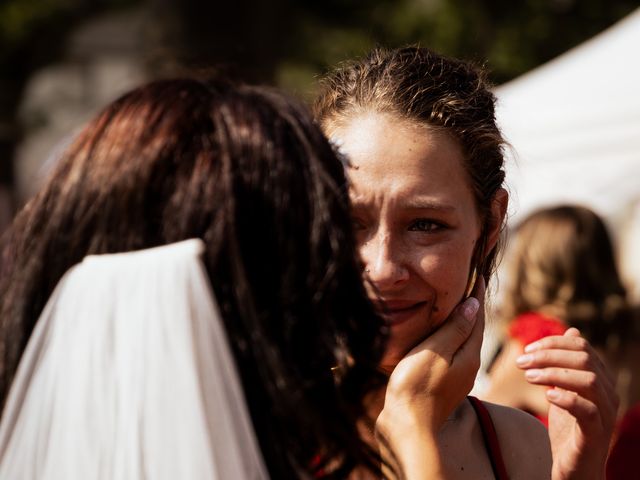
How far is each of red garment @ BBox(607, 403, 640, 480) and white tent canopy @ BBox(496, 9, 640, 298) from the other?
1.56 m

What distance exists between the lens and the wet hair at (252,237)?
140 centimetres

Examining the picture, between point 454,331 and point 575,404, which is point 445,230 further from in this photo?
point 575,404

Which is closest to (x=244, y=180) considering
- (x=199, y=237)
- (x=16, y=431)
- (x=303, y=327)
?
(x=199, y=237)

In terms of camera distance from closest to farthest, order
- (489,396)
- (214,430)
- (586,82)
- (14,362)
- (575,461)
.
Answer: (214,430)
(14,362)
(575,461)
(489,396)
(586,82)

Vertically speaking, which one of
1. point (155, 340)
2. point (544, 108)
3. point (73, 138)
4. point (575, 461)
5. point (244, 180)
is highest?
point (544, 108)

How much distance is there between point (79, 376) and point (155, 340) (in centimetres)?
12

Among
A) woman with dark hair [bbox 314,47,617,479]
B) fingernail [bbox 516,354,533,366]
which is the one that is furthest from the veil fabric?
fingernail [bbox 516,354,533,366]

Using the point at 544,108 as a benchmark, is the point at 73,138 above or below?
below

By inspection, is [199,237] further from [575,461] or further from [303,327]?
[575,461]

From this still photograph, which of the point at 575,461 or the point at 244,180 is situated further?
the point at 575,461

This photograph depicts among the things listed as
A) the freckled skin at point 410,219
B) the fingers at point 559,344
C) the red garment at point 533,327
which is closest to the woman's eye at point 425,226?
the freckled skin at point 410,219

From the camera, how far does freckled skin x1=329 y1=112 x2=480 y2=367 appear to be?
1.97m

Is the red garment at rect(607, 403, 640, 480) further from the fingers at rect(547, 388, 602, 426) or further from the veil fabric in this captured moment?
the veil fabric

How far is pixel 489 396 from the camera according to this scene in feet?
11.8
